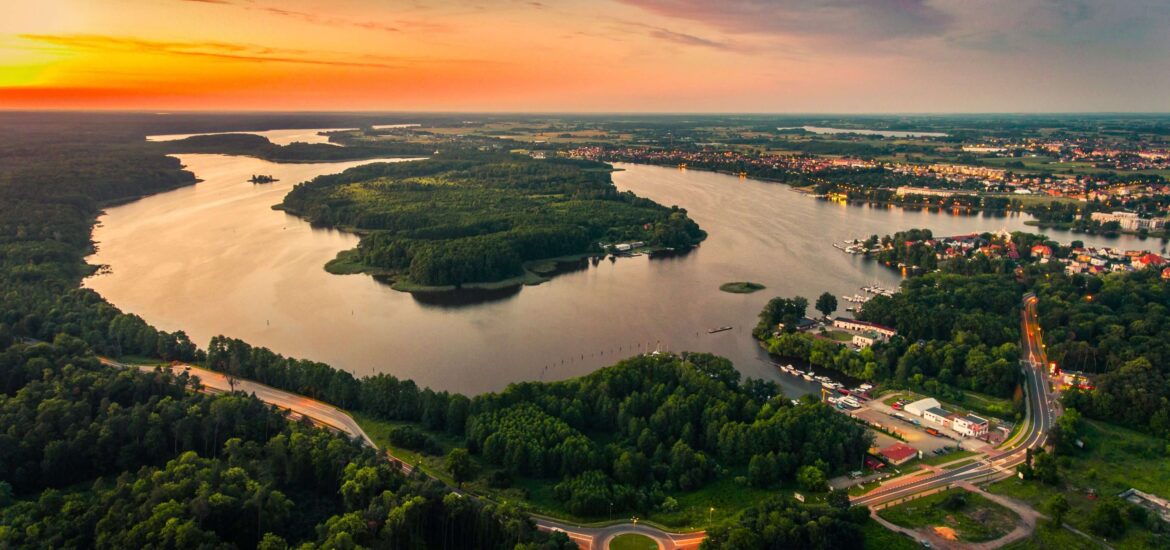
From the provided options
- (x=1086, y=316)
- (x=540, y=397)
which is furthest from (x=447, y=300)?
(x=1086, y=316)

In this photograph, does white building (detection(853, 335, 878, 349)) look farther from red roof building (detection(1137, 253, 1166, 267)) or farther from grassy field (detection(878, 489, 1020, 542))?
red roof building (detection(1137, 253, 1166, 267))

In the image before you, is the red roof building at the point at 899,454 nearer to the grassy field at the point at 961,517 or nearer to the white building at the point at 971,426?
the grassy field at the point at 961,517

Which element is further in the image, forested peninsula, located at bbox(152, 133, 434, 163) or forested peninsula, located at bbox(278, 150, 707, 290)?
forested peninsula, located at bbox(152, 133, 434, 163)

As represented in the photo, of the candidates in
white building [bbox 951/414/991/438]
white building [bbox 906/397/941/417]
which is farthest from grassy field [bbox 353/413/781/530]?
white building [bbox 951/414/991/438]

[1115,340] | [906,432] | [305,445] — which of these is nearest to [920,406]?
[906,432]

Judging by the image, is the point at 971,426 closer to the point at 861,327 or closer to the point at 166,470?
the point at 861,327

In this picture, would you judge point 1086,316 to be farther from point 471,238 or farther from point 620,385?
point 471,238
